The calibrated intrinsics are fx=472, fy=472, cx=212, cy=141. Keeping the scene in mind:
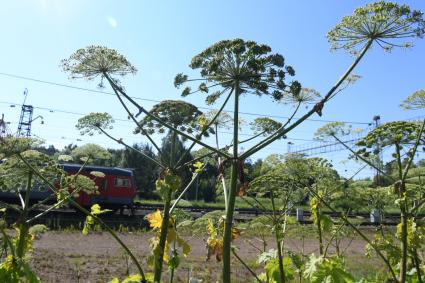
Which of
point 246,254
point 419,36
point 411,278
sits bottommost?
point 246,254

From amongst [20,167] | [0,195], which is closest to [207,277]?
[20,167]

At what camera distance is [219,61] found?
10.9 feet

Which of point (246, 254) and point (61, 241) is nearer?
point (246, 254)

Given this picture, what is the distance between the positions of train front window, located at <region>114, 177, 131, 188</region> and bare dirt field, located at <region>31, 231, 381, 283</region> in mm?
10923

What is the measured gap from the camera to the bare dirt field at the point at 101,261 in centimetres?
1020

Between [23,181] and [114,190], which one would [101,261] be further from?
[114,190]

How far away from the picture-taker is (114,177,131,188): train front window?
30911 mm

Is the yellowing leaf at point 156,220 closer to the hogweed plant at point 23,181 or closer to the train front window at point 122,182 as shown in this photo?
the hogweed plant at point 23,181

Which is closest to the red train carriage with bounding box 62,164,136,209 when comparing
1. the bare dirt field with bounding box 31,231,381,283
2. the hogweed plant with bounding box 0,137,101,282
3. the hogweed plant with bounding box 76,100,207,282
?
the bare dirt field with bounding box 31,231,381,283

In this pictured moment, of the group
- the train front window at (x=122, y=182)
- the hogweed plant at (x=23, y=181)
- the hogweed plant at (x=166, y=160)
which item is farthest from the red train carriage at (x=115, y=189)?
the hogweed plant at (x=166, y=160)

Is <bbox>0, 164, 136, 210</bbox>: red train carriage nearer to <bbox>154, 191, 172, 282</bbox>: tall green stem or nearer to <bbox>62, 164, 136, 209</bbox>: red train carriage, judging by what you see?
<bbox>62, 164, 136, 209</bbox>: red train carriage

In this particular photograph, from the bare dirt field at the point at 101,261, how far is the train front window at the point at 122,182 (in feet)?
35.8

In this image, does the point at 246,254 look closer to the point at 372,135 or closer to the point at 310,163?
the point at 310,163

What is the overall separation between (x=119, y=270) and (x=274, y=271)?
763 cm
